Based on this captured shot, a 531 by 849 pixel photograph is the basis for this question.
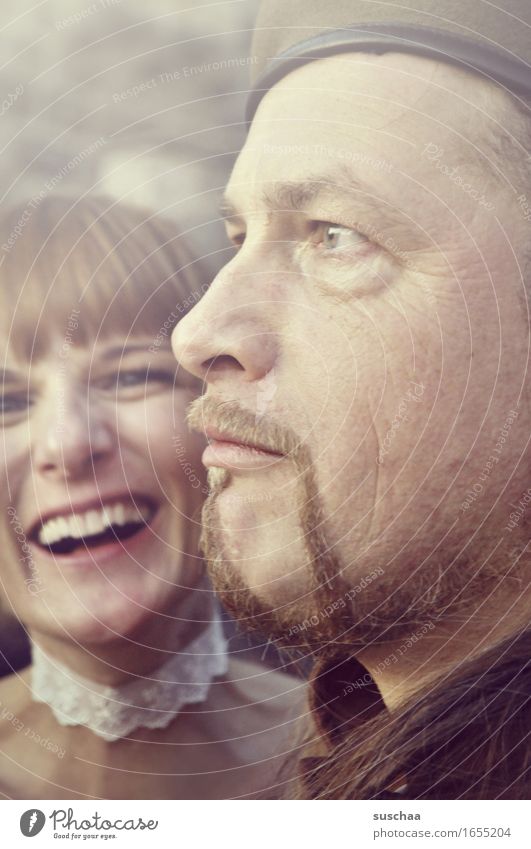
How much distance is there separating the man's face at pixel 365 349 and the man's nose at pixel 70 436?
0.37 ft

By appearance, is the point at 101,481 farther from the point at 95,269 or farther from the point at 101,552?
the point at 95,269

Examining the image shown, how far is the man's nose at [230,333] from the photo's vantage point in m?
0.91

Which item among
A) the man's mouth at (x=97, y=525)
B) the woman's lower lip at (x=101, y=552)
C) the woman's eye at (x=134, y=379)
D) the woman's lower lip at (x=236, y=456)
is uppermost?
the woman's eye at (x=134, y=379)

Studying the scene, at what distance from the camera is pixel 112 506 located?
37.7 inches

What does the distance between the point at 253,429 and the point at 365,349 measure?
15 centimetres

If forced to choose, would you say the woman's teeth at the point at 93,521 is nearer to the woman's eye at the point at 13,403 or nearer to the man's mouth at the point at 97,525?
the man's mouth at the point at 97,525

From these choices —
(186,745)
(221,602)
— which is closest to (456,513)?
(221,602)

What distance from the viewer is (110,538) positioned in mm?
957

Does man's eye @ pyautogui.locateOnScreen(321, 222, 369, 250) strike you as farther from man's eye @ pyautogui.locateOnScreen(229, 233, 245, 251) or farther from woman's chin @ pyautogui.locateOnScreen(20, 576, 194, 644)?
woman's chin @ pyautogui.locateOnScreen(20, 576, 194, 644)

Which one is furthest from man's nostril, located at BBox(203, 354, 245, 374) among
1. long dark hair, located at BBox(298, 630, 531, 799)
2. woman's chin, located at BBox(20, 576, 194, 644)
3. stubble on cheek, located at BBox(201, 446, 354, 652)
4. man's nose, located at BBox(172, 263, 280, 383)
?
long dark hair, located at BBox(298, 630, 531, 799)

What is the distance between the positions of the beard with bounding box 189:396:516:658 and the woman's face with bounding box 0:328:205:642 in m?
0.03

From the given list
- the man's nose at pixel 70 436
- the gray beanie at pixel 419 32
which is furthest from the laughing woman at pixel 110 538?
the gray beanie at pixel 419 32

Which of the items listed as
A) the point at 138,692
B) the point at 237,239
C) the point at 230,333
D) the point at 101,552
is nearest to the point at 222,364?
the point at 230,333
